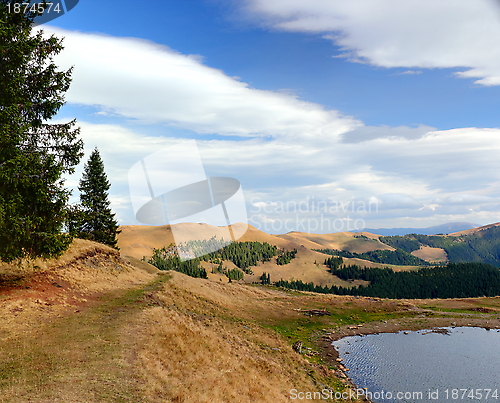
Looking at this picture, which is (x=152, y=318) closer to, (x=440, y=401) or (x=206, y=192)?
(x=206, y=192)

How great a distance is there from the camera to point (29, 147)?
76.0 ft

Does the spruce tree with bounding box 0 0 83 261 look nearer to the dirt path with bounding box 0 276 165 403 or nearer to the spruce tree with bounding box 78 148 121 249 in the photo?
the dirt path with bounding box 0 276 165 403

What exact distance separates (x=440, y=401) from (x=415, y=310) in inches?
2251

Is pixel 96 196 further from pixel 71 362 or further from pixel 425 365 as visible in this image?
pixel 425 365

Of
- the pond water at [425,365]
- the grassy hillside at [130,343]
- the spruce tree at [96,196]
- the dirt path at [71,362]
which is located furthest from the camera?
the spruce tree at [96,196]

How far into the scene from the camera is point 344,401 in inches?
1139

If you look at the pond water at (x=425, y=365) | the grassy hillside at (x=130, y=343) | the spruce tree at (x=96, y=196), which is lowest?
the pond water at (x=425, y=365)

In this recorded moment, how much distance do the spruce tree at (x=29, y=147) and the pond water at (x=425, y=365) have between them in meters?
34.8

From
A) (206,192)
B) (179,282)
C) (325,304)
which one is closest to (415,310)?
(325,304)

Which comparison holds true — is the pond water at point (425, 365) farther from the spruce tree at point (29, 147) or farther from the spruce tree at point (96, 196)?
the spruce tree at point (96, 196)


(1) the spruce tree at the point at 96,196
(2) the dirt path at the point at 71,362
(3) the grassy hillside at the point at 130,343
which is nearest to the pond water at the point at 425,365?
(3) the grassy hillside at the point at 130,343

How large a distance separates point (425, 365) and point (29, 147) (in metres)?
51.1

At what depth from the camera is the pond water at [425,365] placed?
32.4 metres

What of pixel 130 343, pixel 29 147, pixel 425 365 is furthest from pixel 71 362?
pixel 425 365
